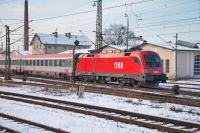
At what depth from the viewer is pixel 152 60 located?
1043 inches

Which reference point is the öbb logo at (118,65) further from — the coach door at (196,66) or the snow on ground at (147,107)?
the coach door at (196,66)

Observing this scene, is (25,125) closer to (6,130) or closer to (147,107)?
(6,130)

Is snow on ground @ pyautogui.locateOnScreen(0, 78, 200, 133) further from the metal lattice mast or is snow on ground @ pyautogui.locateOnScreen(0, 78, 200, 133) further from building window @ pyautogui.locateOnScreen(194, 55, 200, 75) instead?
building window @ pyautogui.locateOnScreen(194, 55, 200, 75)

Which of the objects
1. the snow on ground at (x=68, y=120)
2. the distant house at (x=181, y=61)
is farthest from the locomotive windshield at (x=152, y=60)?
the distant house at (x=181, y=61)

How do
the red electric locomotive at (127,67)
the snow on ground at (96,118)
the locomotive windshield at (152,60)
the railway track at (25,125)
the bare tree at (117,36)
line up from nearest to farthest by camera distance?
the railway track at (25,125) → the snow on ground at (96,118) → the red electric locomotive at (127,67) → the locomotive windshield at (152,60) → the bare tree at (117,36)

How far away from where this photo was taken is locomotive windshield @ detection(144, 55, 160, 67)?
26059mm

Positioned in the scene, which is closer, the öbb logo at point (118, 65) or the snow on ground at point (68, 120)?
the snow on ground at point (68, 120)

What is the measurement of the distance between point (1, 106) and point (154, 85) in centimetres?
1367

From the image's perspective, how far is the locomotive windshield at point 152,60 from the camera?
85.5 feet

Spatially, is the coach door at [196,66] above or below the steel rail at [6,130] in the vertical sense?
above

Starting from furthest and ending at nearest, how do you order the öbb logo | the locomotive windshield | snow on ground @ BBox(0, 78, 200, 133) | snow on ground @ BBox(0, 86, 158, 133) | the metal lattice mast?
the metal lattice mast, the öbb logo, the locomotive windshield, snow on ground @ BBox(0, 78, 200, 133), snow on ground @ BBox(0, 86, 158, 133)

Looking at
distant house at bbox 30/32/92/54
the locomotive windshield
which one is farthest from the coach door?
distant house at bbox 30/32/92/54

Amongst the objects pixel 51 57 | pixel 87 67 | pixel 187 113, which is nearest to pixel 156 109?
pixel 187 113

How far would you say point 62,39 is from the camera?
335 feet
